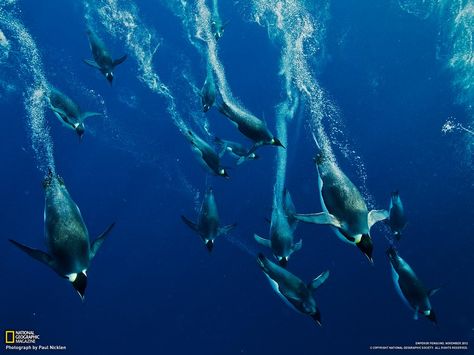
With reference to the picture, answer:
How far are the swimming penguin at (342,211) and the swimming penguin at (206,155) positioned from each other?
1.80 metres

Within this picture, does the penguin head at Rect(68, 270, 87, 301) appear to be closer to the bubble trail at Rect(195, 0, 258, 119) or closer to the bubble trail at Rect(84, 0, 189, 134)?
the bubble trail at Rect(84, 0, 189, 134)

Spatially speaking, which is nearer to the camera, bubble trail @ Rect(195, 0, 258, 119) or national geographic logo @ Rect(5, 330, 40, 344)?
bubble trail @ Rect(195, 0, 258, 119)

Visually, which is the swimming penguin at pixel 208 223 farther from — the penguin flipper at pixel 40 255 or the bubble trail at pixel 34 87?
the bubble trail at pixel 34 87

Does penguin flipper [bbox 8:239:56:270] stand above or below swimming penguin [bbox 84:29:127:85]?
below

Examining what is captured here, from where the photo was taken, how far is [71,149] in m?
20.2

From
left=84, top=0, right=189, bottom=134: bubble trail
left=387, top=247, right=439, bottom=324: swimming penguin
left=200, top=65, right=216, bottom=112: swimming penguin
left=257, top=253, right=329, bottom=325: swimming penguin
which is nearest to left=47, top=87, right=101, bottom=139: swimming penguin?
left=200, top=65, right=216, bottom=112: swimming penguin

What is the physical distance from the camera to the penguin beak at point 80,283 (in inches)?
103

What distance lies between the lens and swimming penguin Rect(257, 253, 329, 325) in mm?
3438

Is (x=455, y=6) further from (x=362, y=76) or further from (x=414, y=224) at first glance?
(x=414, y=224)

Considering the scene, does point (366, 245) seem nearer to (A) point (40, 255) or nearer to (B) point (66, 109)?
(A) point (40, 255)

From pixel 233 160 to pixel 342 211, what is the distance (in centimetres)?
1514

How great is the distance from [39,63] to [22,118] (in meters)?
3.55

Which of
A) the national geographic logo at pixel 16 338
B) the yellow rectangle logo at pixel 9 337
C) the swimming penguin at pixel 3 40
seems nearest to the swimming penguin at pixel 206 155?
the swimming penguin at pixel 3 40

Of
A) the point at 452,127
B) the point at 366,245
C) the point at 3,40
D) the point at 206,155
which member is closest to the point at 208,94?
the point at 206,155
